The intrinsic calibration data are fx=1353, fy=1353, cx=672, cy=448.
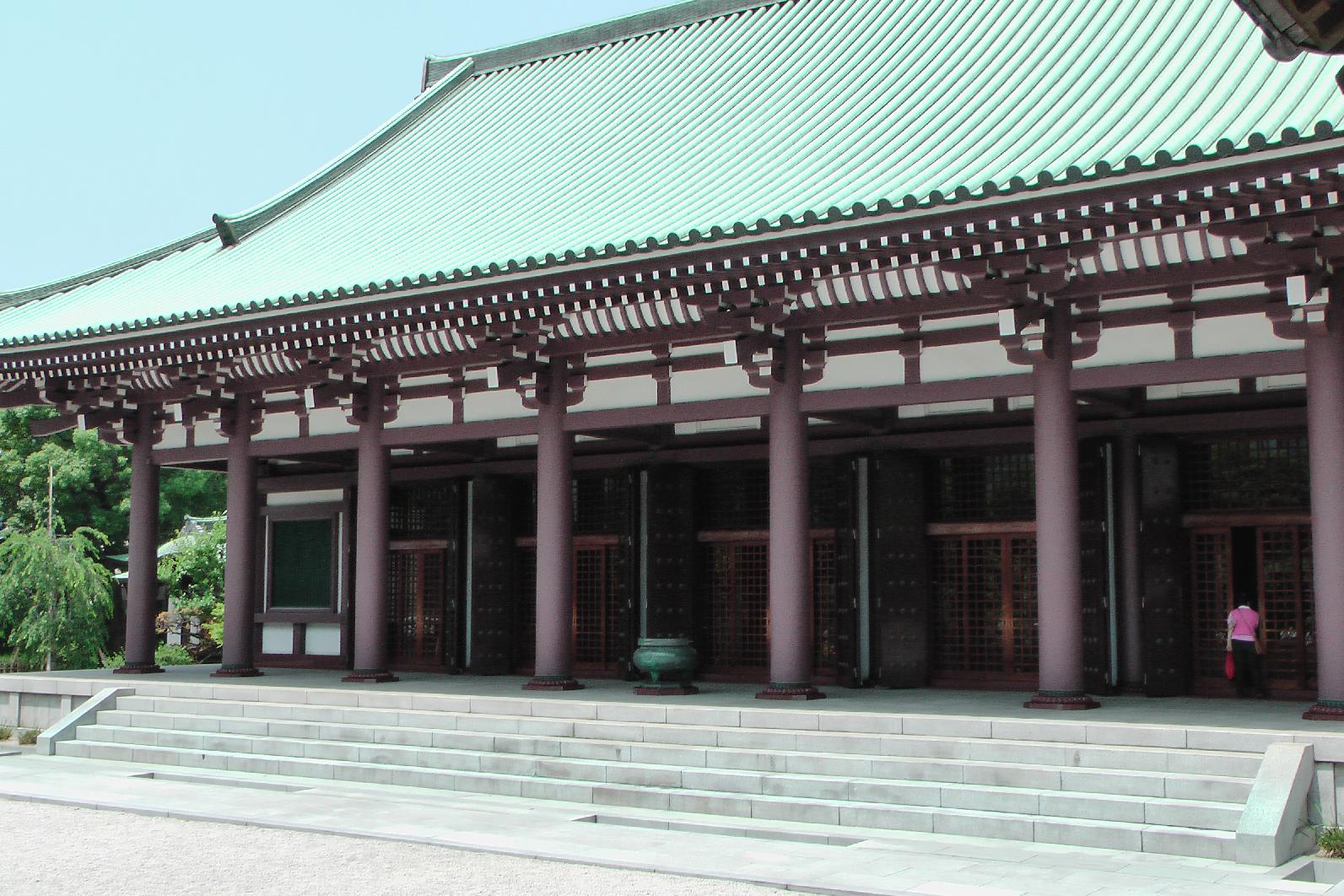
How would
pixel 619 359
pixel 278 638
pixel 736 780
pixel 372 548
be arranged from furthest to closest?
pixel 278 638, pixel 372 548, pixel 619 359, pixel 736 780

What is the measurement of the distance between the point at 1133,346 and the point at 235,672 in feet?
40.5

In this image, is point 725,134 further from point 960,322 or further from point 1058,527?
point 1058,527

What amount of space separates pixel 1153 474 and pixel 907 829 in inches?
234

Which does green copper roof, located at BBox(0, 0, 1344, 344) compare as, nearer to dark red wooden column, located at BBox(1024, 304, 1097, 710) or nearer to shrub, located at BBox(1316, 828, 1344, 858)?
dark red wooden column, located at BBox(1024, 304, 1097, 710)

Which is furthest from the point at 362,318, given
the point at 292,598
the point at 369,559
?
the point at 292,598

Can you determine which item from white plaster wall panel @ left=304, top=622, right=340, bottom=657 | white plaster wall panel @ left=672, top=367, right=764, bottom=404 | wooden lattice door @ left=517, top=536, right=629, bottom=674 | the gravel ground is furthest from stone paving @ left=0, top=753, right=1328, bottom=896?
white plaster wall panel @ left=304, top=622, right=340, bottom=657

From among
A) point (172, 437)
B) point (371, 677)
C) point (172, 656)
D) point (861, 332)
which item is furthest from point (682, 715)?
point (172, 656)

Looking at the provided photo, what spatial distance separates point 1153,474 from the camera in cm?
1452

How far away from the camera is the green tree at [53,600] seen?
2716cm

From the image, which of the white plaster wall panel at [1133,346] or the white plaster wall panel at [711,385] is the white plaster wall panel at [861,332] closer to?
the white plaster wall panel at [711,385]

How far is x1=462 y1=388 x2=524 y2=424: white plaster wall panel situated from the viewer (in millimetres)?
16359

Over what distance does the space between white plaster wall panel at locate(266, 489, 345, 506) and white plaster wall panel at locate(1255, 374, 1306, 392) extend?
13.0 metres

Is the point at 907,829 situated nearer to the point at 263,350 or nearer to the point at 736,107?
the point at 263,350

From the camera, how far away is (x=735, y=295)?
43.4ft
